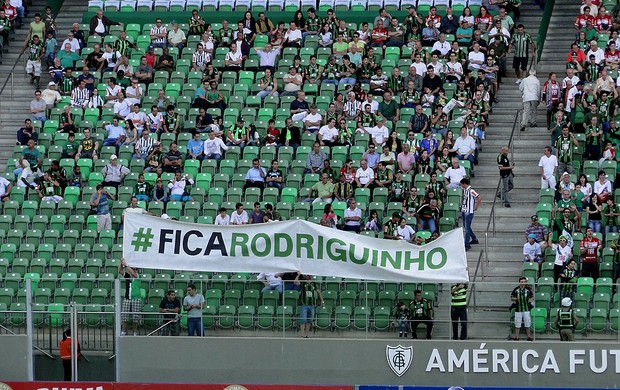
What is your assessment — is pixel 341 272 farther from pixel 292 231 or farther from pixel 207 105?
pixel 207 105

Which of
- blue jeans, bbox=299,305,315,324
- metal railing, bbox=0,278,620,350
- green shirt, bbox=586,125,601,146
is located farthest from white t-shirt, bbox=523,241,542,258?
blue jeans, bbox=299,305,315,324

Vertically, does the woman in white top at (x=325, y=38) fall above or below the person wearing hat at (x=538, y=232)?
above

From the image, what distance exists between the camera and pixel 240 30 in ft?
142

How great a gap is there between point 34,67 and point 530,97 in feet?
39.9

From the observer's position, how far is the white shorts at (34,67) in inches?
1734

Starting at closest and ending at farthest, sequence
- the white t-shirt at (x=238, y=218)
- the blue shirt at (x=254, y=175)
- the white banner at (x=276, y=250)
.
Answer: the white banner at (x=276, y=250) < the white t-shirt at (x=238, y=218) < the blue shirt at (x=254, y=175)

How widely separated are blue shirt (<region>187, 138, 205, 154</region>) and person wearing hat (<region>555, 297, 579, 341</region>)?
32.0 feet

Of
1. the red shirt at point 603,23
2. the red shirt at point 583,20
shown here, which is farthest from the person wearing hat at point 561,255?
the red shirt at point 583,20

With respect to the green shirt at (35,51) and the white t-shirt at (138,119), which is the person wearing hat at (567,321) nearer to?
the white t-shirt at (138,119)

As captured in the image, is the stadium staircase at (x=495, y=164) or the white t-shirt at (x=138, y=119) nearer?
the stadium staircase at (x=495, y=164)

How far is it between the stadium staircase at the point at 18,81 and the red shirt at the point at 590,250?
13830 mm

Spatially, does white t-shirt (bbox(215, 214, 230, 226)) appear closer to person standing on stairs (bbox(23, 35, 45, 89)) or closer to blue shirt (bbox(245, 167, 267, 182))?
blue shirt (bbox(245, 167, 267, 182))

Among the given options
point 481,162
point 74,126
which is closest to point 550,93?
point 481,162

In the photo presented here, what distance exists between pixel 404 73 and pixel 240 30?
4.31 meters
